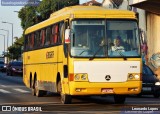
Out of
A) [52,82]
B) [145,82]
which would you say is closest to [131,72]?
[52,82]

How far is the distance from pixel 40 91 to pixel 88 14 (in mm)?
6700

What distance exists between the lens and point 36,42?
25484 mm

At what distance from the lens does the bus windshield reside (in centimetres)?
1909

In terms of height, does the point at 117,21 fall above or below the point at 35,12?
below

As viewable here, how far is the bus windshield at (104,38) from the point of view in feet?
62.6

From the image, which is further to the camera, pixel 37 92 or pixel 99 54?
pixel 37 92

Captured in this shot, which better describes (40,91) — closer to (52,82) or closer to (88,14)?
(52,82)

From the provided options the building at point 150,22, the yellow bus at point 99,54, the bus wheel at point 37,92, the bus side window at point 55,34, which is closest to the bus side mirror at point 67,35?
the yellow bus at point 99,54

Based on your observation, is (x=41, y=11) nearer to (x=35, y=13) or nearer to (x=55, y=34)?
(x=35, y=13)

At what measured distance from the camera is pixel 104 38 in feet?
63.2

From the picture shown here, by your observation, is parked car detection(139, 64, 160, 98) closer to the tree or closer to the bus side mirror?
the bus side mirror

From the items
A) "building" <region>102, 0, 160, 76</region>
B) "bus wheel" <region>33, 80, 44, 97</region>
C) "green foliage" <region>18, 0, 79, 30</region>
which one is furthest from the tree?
"bus wheel" <region>33, 80, 44, 97</region>

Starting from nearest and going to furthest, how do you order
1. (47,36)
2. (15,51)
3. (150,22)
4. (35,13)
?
(47,36), (150,22), (35,13), (15,51)

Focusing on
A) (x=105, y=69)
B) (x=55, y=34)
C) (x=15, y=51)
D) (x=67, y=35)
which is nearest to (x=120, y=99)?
(x=105, y=69)
